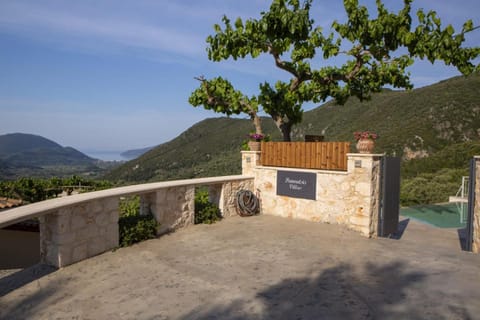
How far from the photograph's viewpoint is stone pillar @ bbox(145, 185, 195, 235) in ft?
29.5

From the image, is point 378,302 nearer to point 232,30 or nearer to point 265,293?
point 265,293

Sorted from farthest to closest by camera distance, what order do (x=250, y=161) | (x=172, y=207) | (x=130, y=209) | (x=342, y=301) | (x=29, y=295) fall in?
1. (x=130, y=209)
2. (x=250, y=161)
3. (x=172, y=207)
4. (x=29, y=295)
5. (x=342, y=301)

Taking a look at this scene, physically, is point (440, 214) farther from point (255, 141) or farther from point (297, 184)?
point (255, 141)

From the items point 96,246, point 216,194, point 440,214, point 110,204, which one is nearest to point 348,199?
point 216,194

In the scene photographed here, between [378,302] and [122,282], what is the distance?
415 cm

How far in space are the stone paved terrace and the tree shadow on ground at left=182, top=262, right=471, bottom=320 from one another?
0.01 meters

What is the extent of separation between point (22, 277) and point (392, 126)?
143ft

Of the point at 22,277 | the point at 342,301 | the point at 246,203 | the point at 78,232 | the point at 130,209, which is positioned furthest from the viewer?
the point at 130,209

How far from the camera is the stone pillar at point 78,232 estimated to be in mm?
6414

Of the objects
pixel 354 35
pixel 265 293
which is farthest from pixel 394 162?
pixel 265 293

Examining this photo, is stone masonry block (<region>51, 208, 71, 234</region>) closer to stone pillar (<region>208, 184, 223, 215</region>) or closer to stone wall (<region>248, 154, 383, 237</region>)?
stone pillar (<region>208, 184, 223, 215</region>)

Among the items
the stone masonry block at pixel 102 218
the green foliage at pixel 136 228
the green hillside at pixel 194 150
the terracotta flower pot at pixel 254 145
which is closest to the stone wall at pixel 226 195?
the terracotta flower pot at pixel 254 145

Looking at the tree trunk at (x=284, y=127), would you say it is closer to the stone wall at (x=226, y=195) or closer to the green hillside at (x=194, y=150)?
the stone wall at (x=226, y=195)

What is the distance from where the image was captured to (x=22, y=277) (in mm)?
6039
